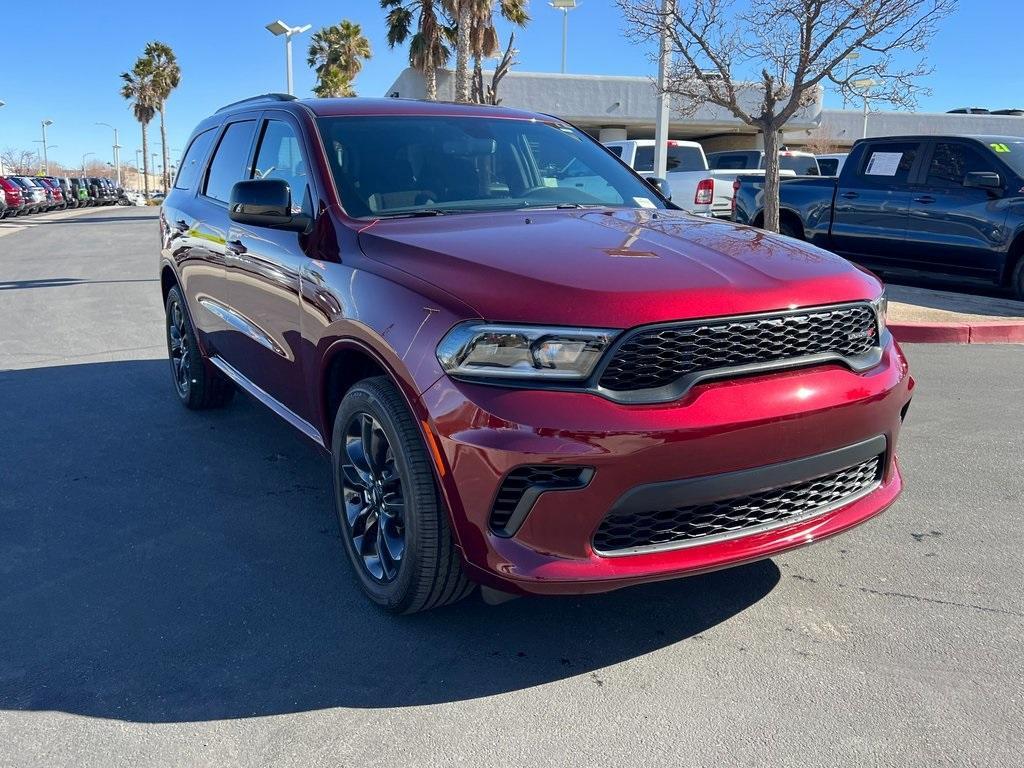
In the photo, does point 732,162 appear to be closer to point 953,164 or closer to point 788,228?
point 788,228

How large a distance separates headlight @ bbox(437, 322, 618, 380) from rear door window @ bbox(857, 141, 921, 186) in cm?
945

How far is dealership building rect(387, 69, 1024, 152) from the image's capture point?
114 feet

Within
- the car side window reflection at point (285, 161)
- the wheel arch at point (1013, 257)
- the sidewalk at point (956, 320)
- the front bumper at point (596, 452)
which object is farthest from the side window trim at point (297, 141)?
the wheel arch at point (1013, 257)

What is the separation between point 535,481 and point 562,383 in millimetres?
289

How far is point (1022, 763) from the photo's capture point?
239 centimetres

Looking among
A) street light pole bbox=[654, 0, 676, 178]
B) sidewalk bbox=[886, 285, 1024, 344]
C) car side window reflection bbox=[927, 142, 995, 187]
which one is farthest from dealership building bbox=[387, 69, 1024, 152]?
sidewalk bbox=[886, 285, 1024, 344]

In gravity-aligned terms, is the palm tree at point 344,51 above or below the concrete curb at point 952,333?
above

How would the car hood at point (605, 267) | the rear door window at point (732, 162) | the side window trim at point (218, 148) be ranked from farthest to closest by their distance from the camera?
1. the rear door window at point (732, 162)
2. the side window trim at point (218, 148)
3. the car hood at point (605, 267)

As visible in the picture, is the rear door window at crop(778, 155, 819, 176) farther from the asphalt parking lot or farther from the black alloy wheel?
the black alloy wheel

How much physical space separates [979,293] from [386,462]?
986 centimetres

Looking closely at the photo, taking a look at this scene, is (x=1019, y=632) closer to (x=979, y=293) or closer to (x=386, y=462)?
(x=386, y=462)

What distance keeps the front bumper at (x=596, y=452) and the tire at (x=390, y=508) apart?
0.15 metres

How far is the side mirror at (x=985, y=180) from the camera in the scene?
9617 mm

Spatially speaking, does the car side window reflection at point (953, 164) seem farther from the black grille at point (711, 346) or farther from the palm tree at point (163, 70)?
the palm tree at point (163, 70)
